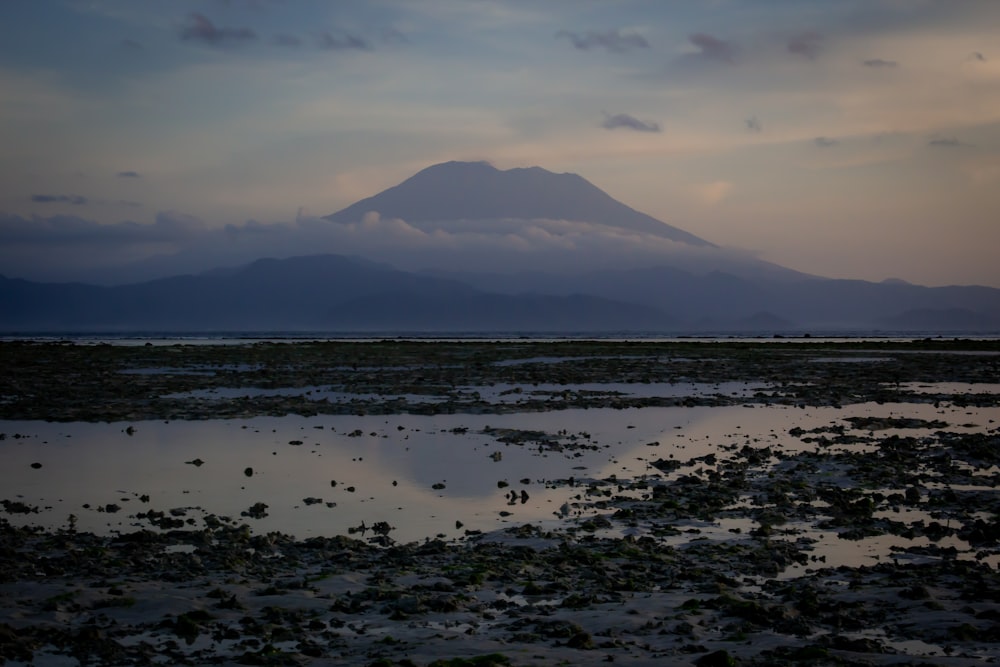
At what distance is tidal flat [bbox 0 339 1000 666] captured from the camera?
32.7 feet

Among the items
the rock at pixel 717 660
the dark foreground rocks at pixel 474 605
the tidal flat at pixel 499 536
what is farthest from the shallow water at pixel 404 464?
the rock at pixel 717 660

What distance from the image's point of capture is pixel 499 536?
14992 mm

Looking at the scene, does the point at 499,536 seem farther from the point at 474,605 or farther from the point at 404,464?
the point at 404,464

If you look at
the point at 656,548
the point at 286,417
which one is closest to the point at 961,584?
the point at 656,548

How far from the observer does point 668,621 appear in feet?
34.3

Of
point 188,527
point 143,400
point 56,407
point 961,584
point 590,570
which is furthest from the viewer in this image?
point 143,400

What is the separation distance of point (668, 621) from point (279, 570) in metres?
5.64

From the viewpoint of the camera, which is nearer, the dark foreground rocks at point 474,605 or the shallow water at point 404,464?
the dark foreground rocks at point 474,605

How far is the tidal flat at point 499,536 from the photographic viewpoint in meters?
9.98

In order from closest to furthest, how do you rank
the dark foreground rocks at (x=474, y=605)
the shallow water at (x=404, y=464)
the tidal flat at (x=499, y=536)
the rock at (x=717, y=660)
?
the rock at (x=717, y=660)
the dark foreground rocks at (x=474, y=605)
the tidal flat at (x=499, y=536)
the shallow water at (x=404, y=464)

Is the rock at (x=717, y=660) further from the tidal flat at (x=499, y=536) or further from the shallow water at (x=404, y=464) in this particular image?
the shallow water at (x=404, y=464)

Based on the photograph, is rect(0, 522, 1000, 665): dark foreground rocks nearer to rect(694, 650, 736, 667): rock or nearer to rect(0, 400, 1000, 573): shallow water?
rect(694, 650, 736, 667): rock

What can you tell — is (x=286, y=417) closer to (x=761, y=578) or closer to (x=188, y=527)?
(x=188, y=527)

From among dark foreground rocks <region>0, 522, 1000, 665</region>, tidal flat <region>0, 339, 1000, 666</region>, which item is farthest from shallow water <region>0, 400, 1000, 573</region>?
dark foreground rocks <region>0, 522, 1000, 665</region>
